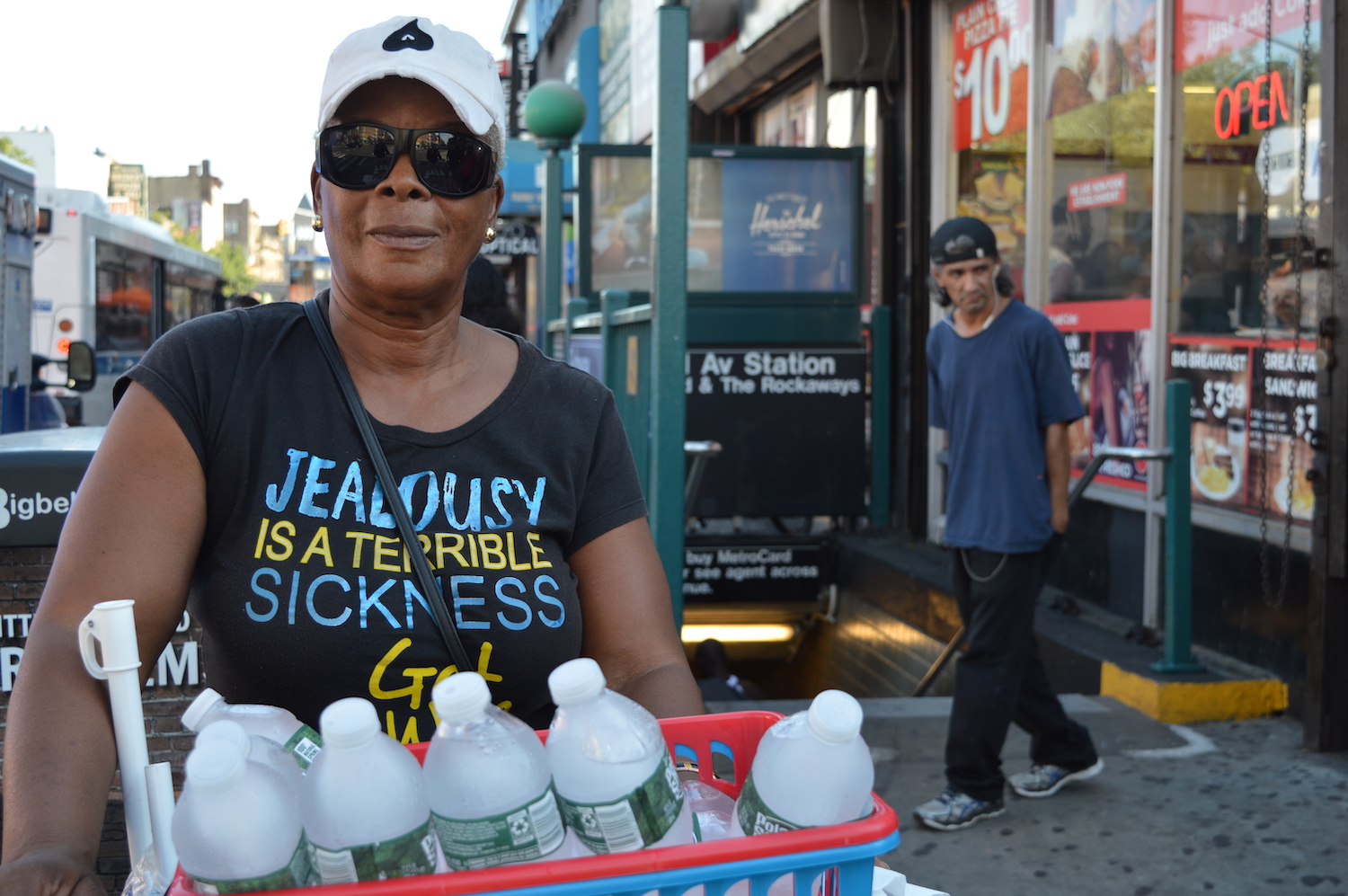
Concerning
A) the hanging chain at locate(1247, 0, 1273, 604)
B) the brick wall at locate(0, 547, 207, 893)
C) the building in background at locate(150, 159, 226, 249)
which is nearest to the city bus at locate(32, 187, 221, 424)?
the brick wall at locate(0, 547, 207, 893)

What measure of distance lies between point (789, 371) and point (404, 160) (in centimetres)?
644

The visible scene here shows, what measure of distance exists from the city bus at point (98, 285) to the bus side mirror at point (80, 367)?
6090 mm

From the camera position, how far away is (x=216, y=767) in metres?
1.09

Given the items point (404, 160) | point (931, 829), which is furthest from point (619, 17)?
point (404, 160)

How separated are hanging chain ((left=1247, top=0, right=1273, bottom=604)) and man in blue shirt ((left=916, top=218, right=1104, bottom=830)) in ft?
4.63

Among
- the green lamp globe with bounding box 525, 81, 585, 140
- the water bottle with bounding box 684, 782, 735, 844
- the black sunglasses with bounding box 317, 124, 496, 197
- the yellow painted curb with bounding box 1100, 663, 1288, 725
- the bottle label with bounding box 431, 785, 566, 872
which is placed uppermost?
the green lamp globe with bounding box 525, 81, 585, 140

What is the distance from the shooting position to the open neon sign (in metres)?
5.38

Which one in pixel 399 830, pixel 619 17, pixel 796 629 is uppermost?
pixel 619 17

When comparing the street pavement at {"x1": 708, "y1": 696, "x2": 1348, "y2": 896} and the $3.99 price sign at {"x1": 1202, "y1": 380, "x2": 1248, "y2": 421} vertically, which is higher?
the $3.99 price sign at {"x1": 1202, "y1": 380, "x2": 1248, "y2": 421}

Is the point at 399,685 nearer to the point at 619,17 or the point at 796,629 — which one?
the point at 796,629

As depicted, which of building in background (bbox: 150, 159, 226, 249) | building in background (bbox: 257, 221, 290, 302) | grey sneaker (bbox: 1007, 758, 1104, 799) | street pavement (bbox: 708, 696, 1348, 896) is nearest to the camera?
street pavement (bbox: 708, 696, 1348, 896)

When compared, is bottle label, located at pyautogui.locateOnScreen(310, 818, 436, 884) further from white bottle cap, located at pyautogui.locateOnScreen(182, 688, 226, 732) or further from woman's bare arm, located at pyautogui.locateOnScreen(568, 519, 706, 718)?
woman's bare arm, located at pyautogui.locateOnScreen(568, 519, 706, 718)

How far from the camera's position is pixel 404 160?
174cm

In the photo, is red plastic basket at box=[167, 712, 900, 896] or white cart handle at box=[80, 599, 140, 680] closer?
red plastic basket at box=[167, 712, 900, 896]
